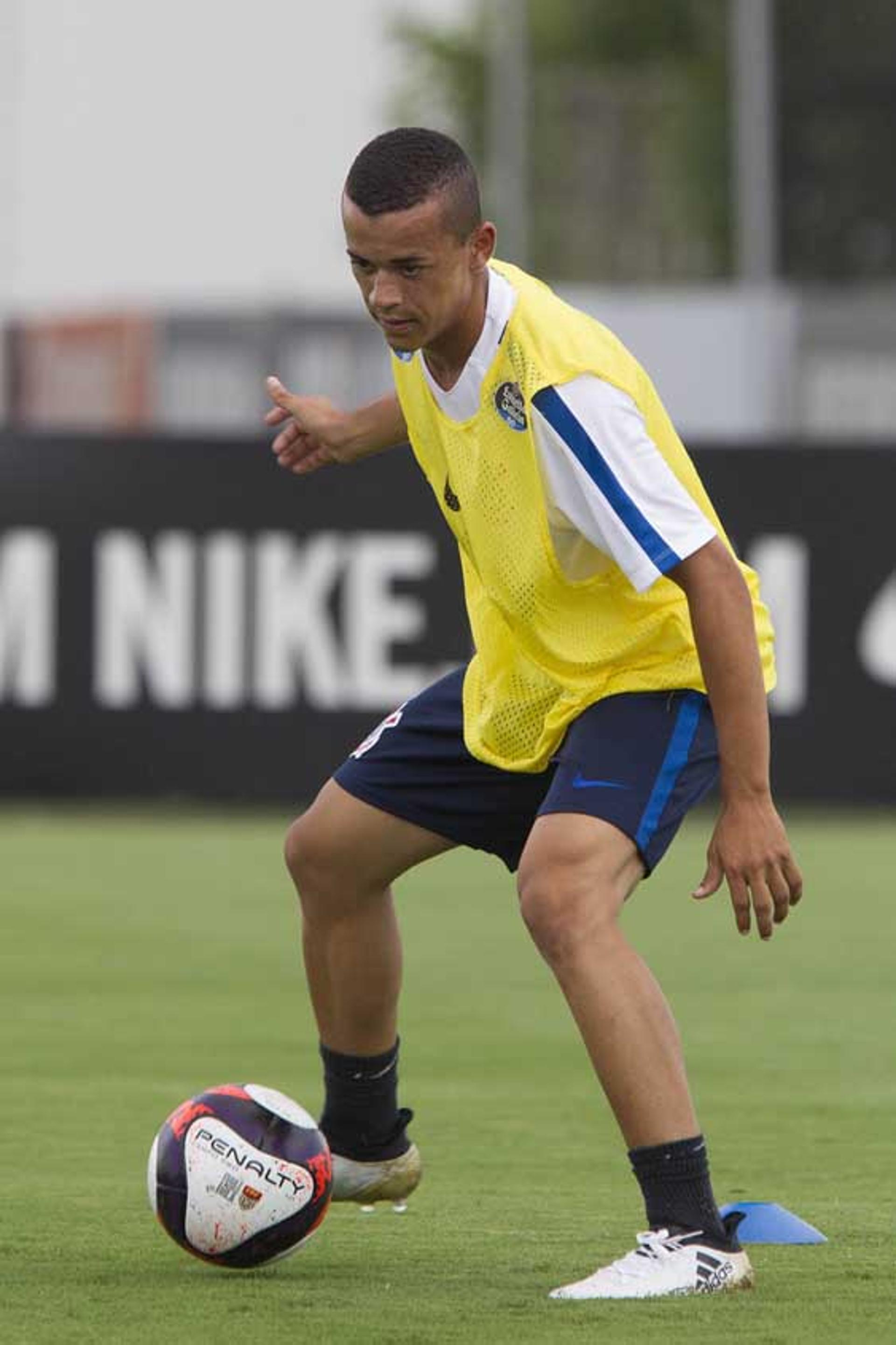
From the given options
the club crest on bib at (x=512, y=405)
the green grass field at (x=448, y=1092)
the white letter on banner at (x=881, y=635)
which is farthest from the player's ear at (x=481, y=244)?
the white letter on banner at (x=881, y=635)

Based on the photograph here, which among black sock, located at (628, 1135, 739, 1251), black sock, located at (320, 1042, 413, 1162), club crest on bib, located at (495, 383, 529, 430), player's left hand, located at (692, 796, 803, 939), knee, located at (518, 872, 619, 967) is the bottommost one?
black sock, located at (320, 1042, 413, 1162)

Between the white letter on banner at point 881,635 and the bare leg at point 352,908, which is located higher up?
the bare leg at point 352,908

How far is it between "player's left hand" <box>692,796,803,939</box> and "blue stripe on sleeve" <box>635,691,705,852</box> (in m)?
0.21

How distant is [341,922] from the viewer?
678cm

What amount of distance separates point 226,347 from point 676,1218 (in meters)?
21.7

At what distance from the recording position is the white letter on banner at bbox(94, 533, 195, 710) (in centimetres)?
1659

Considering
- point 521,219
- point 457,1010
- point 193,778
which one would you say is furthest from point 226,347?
point 457,1010

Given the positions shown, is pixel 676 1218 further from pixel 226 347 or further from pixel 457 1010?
pixel 226 347

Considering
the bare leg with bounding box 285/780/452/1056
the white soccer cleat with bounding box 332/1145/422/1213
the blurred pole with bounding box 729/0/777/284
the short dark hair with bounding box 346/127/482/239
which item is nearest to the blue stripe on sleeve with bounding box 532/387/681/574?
the short dark hair with bounding box 346/127/482/239

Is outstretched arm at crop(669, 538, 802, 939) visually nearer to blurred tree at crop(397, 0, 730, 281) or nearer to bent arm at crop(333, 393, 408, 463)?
bent arm at crop(333, 393, 408, 463)

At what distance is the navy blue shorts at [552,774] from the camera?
6125mm

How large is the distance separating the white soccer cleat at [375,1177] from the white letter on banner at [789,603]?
9665 millimetres

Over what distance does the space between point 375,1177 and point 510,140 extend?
35331 mm

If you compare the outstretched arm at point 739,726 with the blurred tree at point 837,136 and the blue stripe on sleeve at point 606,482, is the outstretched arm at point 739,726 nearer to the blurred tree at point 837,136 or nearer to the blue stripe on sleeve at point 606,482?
the blue stripe on sleeve at point 606,482
